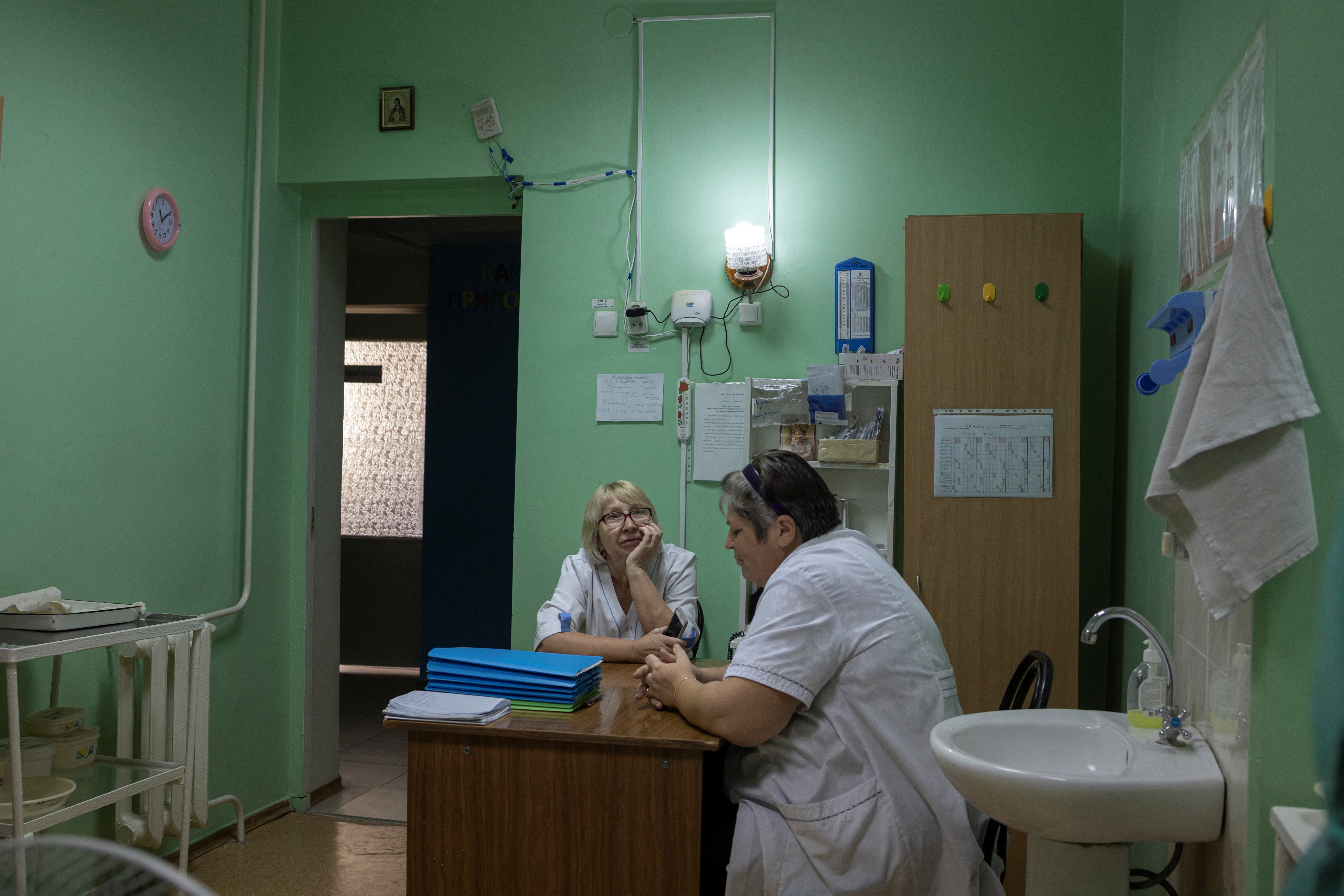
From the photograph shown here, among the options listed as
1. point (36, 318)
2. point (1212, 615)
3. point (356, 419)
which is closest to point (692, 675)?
point (1212, 615)

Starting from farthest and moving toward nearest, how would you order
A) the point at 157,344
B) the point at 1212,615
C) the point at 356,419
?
the point at 356,419 → the point at 157,344 → the point at 1212,615

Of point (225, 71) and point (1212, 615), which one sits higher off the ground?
point (225, 71)

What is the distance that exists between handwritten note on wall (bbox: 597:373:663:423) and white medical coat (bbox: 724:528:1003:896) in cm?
157

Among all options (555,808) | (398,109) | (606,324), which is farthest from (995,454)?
(398,109)

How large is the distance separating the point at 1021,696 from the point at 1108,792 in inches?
30.4

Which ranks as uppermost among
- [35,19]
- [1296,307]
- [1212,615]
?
[35,19]

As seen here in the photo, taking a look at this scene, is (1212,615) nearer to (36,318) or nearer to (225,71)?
(36,318)

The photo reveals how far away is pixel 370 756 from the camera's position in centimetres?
431

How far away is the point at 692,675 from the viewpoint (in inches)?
77.3

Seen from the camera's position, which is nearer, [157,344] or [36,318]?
Answer: [36,318]

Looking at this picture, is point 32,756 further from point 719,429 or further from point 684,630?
point 719,429

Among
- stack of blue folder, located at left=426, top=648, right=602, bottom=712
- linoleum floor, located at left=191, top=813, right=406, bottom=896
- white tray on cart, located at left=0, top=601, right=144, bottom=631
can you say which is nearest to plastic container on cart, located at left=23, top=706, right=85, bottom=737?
white tray on cart, located at left=0, top=601, right=144, bottom=631

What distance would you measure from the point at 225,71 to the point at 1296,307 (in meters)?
3.24

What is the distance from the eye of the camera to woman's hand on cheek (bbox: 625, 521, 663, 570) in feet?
9.46
